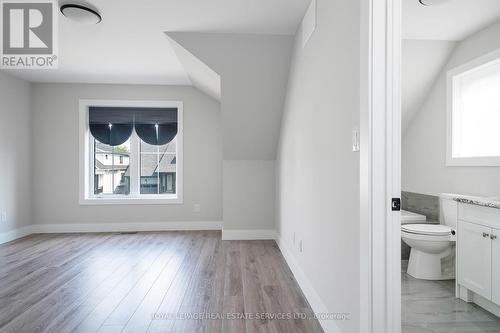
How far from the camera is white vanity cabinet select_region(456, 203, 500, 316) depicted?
187 centimetres

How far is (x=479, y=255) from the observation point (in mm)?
1985

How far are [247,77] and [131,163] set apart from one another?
8.78ft

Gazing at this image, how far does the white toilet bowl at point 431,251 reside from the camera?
251 cm

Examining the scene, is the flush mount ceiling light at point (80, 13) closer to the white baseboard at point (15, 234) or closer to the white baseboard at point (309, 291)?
the white baseboard at point (309, 291)

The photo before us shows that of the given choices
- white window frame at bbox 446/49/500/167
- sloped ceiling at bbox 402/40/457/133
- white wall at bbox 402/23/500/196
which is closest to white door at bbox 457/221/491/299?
white wall at bbox 402/23/500/196

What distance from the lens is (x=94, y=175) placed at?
15.3 feet

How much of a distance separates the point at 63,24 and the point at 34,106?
8.01ft

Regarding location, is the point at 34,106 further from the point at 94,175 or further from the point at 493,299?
the point at 493,299

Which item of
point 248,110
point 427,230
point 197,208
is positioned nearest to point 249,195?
point 197,208

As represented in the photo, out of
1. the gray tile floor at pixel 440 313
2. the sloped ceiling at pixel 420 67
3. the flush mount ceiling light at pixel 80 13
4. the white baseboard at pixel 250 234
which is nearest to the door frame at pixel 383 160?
the gray tile floor at pixel 440 313

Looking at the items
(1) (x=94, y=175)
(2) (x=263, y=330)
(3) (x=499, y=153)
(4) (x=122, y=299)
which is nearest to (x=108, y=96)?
(1) (x=94, y=175)

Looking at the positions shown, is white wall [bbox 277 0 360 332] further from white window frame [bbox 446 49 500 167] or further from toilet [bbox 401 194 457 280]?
white window frame [bbox 446 49 500 167]

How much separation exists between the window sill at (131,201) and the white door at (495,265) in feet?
12.7

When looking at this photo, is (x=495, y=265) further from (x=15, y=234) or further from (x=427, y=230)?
(x=15, y=234)
